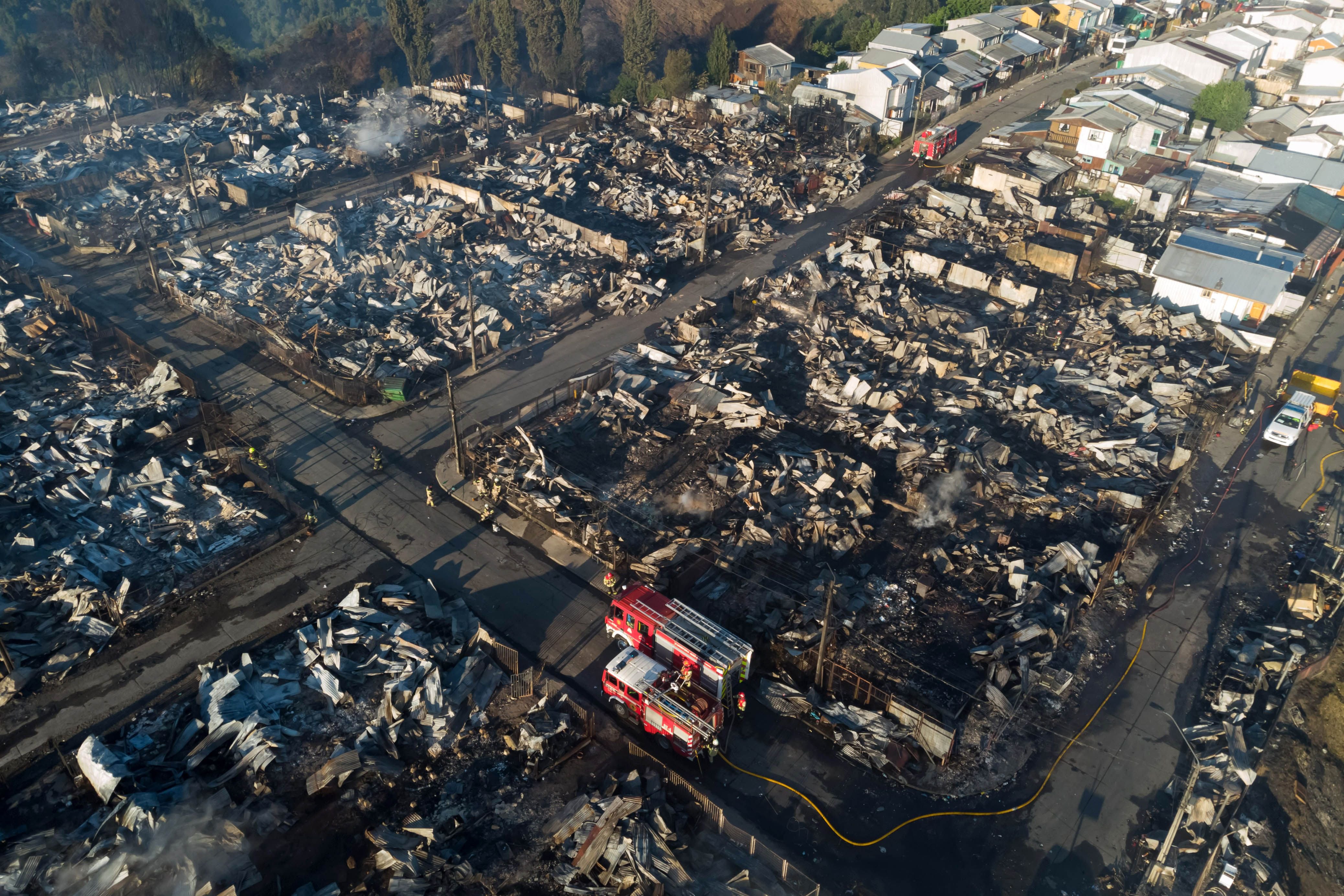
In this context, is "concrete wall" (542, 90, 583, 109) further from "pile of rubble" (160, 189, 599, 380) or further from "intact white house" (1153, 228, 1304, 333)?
"intact white house" (1153, 228, 1304, 333)

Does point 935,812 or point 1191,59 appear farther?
point 1191,59

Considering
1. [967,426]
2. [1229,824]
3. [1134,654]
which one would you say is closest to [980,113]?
[967,426]

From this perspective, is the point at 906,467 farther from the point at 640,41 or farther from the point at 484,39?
the point at 484,39

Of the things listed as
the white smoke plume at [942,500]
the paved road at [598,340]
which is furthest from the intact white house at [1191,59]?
the white smoke plume at [942,500]

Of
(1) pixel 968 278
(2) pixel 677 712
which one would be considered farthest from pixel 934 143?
(2) pixel 677 712

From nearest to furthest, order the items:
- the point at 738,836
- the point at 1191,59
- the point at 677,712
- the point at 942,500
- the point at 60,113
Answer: the point at 738,836, the point at 677,712, the point at 942,500, the point at 60,113, the point at 1191,59

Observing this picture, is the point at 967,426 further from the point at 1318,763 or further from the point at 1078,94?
the point at 1078,94
